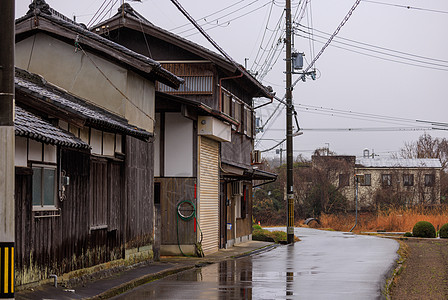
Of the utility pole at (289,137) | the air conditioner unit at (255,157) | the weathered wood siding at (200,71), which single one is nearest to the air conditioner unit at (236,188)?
the air conditioner unit at (255,157)

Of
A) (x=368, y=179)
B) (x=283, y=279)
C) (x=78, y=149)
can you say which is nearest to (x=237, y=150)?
(x=283, y=279)

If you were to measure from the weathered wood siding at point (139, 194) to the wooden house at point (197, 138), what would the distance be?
3439 millimetres

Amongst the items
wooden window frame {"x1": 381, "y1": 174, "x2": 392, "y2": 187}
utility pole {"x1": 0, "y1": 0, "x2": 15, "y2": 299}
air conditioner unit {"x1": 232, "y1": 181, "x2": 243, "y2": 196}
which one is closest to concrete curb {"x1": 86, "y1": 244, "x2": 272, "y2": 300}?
utility pole {"x1": 0, "y1": 0, "x2": 15, "y2": 299}

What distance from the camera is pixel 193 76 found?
26.9m

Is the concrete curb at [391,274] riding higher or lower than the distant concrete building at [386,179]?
lower

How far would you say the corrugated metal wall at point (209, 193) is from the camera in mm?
23922

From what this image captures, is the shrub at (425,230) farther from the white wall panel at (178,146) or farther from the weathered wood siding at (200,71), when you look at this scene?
the white wall panel at (178,146)

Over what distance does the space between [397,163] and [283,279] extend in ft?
204

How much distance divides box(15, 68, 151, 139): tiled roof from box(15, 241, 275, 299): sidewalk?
3.40m

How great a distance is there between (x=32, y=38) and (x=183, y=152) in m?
7.26

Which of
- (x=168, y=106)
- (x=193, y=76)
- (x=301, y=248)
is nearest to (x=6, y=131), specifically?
(x=168, y=106)

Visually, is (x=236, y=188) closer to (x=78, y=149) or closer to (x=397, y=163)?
(x=78, y=149)

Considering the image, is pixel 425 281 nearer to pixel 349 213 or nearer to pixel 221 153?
pixel 221 153

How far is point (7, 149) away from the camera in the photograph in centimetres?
823
